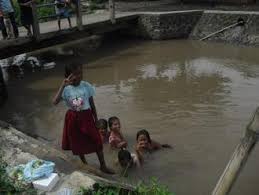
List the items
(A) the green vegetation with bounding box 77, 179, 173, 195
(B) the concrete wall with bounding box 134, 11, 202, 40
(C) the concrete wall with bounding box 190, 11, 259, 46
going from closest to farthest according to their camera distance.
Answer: (A) the green vegetation with bounding box 77, 179, 173, 195 → (C) the concrete wall with bounding box 190, 11, 259, 46 → (B) the concrete wall with bounding box 134, 11, 202, 40

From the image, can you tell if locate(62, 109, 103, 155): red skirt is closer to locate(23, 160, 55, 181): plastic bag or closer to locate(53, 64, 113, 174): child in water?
locate(53, 64, 113, 174): child in water

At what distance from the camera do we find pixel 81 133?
16.5 feet

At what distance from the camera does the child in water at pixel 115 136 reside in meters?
6.41

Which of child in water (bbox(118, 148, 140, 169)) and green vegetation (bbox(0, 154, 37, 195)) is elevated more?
green vegetation (bbox(0, 154, 37, 195))

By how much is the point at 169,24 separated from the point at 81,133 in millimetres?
9407

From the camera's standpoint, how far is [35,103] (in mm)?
8867

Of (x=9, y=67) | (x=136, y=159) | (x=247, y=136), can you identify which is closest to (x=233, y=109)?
(x=136, y=159)

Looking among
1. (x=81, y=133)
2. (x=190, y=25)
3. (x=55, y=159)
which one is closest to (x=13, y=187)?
(x=55, y=159)

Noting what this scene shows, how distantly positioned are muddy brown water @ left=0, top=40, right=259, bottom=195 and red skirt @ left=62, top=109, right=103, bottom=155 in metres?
0.89

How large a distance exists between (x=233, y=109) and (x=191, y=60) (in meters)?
3.78

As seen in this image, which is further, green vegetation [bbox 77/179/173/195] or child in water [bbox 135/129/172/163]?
child in water [bbox 135/129/172/163]

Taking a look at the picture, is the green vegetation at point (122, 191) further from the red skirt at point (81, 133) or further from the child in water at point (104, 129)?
the child in water at point (104, 129)

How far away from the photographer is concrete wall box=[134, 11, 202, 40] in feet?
45.2

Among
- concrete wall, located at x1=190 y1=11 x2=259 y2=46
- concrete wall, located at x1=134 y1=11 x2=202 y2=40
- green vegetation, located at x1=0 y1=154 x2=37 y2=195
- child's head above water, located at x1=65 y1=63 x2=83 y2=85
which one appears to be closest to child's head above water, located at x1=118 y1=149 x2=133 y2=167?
child's head above water, located at x1=65 y1=63 x2=83 y2=85
